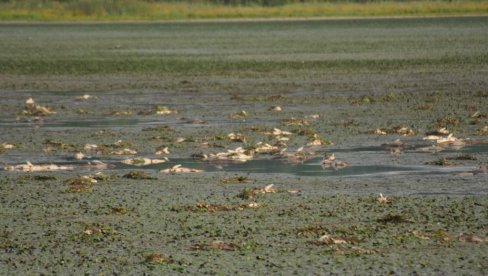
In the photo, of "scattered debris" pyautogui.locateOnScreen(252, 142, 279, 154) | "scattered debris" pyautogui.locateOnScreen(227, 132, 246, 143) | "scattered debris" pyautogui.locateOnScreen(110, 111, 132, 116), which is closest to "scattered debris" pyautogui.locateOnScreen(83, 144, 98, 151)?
"scattered debris" pyautogui.locateOnScreen(227, 132, 246, 143)

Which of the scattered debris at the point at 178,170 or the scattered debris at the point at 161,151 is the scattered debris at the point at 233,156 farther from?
the scattered debris at the point at 178,170

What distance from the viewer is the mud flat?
1188 centimetres

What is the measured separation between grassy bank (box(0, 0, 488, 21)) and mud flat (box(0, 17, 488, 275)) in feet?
155

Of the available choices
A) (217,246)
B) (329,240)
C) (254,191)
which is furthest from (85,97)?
(329,240)

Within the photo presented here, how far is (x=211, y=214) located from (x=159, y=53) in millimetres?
34639

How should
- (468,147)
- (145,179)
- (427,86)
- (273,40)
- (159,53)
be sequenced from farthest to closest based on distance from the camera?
1. (273,40)
2. (159,53)
3. (427,86)
4. (468,147)
5. (145,179)

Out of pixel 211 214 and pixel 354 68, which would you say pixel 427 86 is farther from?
pixel 211 214

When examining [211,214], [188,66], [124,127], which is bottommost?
[188,66]

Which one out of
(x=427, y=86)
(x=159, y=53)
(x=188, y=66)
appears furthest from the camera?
(x=159, y=53)

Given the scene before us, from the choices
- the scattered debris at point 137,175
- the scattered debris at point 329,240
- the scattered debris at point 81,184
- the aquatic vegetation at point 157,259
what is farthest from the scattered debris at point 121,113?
the aquatic vegetation at point 157,259

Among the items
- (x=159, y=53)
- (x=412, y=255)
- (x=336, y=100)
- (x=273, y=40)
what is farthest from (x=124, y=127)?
(x=273, y=40)

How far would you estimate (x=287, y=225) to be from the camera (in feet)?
43.2

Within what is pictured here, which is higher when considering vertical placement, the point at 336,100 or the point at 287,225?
the point at 287,225

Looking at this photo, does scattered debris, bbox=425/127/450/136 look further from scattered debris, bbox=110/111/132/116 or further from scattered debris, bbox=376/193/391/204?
scattered debris, bbox=110/111/132/116
